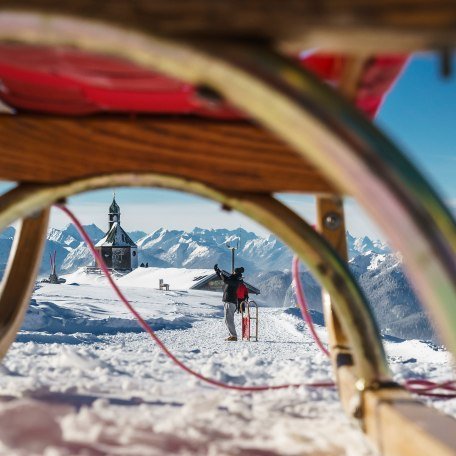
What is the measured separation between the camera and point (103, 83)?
0.79 meters

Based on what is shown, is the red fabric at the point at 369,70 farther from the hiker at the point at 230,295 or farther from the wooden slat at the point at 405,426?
the hiker at the point at 230,295

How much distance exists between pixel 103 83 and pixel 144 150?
20cm

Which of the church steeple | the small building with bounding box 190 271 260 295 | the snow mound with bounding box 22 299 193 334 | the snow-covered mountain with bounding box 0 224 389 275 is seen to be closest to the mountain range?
the snow-covered mountain with bounding box 0 224 389 275

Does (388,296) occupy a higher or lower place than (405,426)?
higher

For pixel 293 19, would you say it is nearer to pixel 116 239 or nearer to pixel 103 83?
pixel 103 83

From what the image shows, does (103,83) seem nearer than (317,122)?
No

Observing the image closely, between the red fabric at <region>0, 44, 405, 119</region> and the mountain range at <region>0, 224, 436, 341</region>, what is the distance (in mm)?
108566

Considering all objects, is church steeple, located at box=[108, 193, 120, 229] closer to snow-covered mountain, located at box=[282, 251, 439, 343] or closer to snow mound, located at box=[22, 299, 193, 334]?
snow mound, located at box=[22, 299, 193, 334]

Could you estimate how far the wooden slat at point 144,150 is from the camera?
979mm

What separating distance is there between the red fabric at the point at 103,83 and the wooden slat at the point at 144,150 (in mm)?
26

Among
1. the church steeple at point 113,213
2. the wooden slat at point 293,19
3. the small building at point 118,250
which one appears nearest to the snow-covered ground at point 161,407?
the wooden slat at point 293,19

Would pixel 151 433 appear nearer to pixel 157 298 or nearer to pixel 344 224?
pixel 344 224

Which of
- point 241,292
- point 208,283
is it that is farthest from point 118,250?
point 241,292

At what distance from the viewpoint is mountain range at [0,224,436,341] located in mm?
122188
